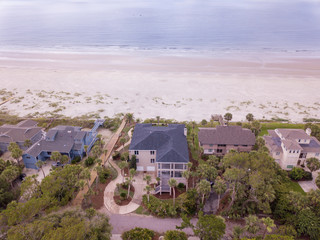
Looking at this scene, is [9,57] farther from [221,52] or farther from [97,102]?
[221,52]

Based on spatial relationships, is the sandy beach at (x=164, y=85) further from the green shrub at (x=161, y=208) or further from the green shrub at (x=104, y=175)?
the green shrub at (x=161, y=208)

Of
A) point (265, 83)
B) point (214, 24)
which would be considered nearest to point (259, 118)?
point (265, 83)

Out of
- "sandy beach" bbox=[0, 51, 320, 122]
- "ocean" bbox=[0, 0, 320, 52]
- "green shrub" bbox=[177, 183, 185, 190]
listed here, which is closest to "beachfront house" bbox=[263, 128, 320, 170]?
"green shrub" bbox=[177, 183, 185, 190]

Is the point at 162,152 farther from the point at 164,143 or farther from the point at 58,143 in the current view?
the point at 58,143

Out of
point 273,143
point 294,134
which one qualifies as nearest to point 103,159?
point 273,143

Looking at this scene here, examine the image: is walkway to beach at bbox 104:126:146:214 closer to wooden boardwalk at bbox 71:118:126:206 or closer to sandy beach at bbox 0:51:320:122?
wooden boardwalk at bbox 71:118:126:206

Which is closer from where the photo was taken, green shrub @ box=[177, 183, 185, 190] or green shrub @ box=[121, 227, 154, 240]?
green shrub @ box=[121, 227, 154, 240]

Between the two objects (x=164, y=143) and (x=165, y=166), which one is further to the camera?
(x=164, y=143)
